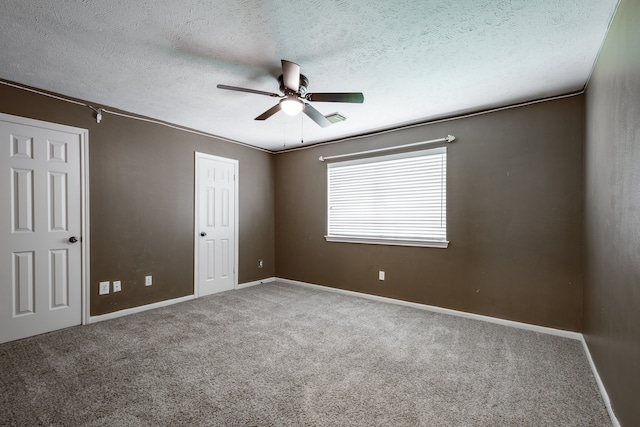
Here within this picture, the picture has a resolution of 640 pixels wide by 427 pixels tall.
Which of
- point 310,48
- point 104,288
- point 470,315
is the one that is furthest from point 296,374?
point 104,288

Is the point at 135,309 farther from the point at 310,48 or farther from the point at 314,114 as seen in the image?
the point at 310,48

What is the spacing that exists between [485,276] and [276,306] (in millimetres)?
2651

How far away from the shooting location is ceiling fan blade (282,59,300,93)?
2.20 metres

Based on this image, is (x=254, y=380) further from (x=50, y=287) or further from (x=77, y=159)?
(x=77, y=159)

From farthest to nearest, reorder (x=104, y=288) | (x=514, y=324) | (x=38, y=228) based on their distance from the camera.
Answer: (x=104, y=288) → (x=514, y=324) → (x=38, y=228)

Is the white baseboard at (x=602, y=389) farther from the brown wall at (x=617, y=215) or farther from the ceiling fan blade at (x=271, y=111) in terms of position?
the ceiling fan blade at (x=271, y=111)

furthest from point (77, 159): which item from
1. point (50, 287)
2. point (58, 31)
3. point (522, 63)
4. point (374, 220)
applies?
point (522, 63)

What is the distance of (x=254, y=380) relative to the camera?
2141mm

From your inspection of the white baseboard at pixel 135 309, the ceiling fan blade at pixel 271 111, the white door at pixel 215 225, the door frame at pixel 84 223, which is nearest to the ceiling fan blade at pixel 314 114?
the ceiling fan blade at pixel 271 111

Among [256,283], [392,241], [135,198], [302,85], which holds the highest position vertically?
[302,85]

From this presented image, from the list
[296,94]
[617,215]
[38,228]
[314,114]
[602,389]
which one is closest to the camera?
[617,215]

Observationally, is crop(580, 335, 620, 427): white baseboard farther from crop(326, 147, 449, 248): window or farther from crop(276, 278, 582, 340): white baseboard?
crop(326, 147, 449, 248): window

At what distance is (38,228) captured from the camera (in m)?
2.96

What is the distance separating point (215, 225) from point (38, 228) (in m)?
2.05
